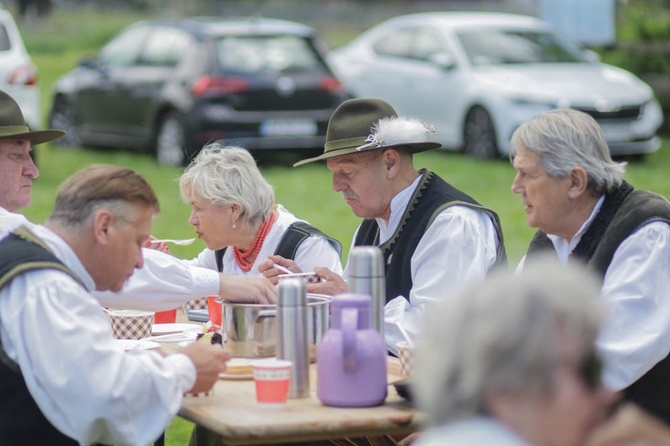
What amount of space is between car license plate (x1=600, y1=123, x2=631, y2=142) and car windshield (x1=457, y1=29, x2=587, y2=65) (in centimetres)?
116

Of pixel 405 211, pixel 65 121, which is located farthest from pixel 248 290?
pixel 65 121

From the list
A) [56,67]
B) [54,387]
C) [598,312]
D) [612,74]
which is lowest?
[56,67]

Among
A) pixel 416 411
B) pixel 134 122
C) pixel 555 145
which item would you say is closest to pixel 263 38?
pixel 134 122

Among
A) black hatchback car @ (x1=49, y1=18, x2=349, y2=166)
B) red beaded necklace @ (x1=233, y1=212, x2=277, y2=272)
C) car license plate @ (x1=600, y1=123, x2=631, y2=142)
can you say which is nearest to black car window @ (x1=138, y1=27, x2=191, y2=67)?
black hatchback car @ (x1=49, y1=18, x2=349, y2=166)

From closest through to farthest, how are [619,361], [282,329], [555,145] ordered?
[282,329] → [619,361] → [555,145]

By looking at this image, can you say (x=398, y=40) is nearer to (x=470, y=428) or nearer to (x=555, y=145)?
(x=555, y=145)

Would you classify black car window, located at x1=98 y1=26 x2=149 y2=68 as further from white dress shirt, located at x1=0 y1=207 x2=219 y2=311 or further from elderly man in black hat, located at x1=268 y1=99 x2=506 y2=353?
white dress shirt, located at x1=0 y1=207 x2=219 y2=311

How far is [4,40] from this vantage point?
12234mm

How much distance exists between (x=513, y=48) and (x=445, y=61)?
78cm

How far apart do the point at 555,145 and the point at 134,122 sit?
10.1 m

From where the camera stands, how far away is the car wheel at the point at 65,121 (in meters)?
15.0

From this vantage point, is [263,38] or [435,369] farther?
[263,38]

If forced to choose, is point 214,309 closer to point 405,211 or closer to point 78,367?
point 405,211

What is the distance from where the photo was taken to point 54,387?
2.99 metres
